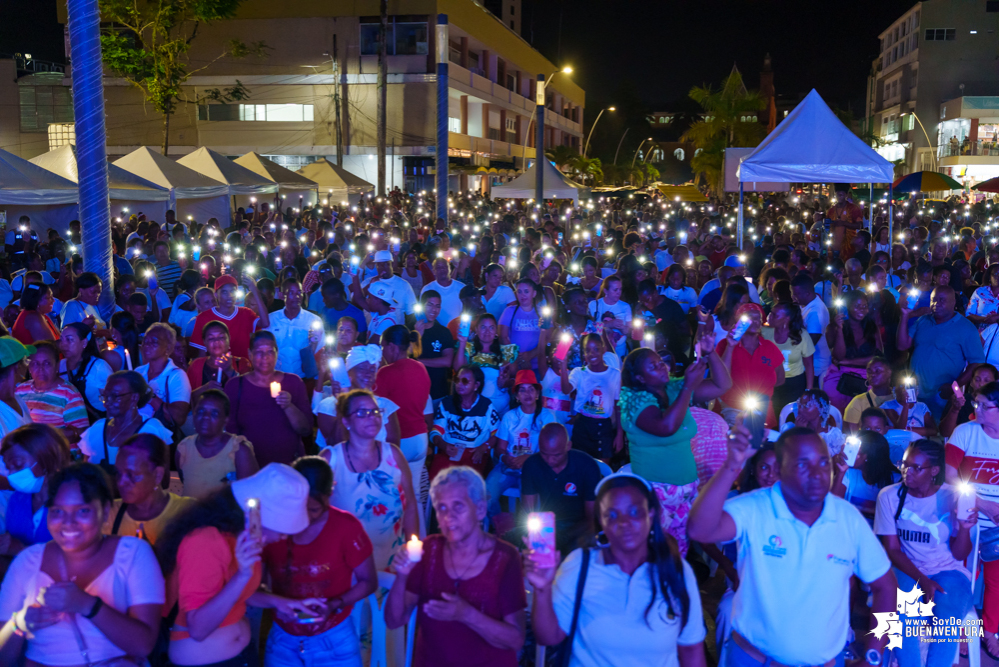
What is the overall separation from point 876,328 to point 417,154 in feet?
116

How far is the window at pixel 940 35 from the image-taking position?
68312 millimetres

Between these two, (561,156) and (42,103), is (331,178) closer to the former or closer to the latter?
(42,103)

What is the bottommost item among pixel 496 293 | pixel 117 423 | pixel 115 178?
pixel 117 423

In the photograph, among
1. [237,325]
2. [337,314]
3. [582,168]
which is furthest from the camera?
[582,168]

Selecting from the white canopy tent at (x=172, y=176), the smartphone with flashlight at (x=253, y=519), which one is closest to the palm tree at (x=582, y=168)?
the white canopy tent at (x=172, y=176)

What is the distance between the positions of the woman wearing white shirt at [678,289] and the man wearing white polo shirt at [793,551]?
18.9 feet

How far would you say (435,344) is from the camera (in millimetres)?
6938

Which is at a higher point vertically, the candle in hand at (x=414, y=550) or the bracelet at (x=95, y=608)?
the candle in hand at (x=414, y=550)

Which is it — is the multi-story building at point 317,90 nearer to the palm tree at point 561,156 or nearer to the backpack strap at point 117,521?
the palm tree at point 561,156

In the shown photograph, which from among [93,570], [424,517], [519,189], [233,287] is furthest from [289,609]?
[519,189]

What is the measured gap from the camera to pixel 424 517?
5.13 m

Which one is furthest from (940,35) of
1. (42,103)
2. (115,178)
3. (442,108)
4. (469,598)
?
(469,598)

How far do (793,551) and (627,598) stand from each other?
0.66 meters

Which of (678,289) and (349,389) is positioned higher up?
(678,289)
